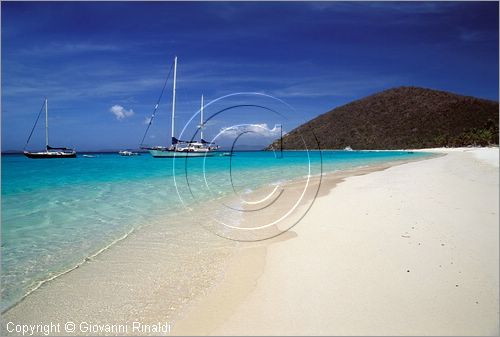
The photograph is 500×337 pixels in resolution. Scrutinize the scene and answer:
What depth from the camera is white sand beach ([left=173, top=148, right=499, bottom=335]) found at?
294 cm

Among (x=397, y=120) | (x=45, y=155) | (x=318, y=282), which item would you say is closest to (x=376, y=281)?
(x=318, y=282)

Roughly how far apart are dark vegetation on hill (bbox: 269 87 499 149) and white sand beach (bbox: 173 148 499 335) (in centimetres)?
9652

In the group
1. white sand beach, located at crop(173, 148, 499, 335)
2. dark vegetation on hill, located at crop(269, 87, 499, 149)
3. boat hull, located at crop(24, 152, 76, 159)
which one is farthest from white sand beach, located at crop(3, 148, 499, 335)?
dark vegetation on hill, located at crop(269, 87, 499, 149)

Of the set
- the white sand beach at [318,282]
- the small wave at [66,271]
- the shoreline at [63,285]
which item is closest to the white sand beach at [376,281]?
the white sand beach at [318,282]

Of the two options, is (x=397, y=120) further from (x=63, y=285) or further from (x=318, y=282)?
(x=63, y=285)

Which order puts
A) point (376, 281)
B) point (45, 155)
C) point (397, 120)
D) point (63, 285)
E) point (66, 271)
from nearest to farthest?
point (376, 281) → point (63, 285) → point (66, 271) → point (45, 155) → point (397, 120)

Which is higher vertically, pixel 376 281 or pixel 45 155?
pixel 45 155

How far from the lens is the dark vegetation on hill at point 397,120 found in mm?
104562

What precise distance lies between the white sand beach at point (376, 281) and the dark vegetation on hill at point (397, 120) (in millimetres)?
96521

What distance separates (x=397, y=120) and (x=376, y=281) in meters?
137

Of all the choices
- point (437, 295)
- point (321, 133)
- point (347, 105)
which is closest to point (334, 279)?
point (437, 295)

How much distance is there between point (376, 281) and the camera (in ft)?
12.3

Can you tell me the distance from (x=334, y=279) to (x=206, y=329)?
1.70 m

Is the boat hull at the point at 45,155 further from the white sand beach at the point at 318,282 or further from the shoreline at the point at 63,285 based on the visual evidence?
the white sand beach at the point at 318,282
